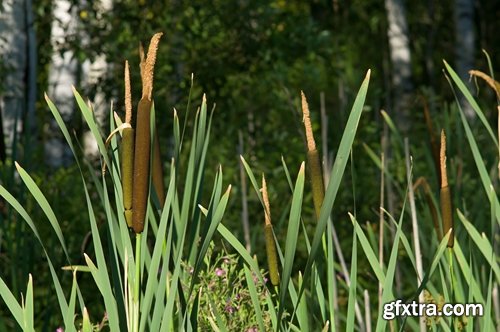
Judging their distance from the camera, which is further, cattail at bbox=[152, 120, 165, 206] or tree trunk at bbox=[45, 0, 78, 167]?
tree trunk at bbox=[45, 0, 78, 167]

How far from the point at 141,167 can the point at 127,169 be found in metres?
0.02

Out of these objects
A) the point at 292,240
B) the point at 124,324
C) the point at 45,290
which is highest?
the point at 292,240

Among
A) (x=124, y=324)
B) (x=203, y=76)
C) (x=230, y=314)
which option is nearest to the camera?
(x=124, y=324)

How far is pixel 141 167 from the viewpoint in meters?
1.62

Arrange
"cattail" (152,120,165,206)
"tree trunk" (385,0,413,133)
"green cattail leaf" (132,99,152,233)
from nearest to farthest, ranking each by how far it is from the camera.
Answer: "green cattail leaf" (132,99,152,233)
"cattail" (152,120,165,206)
"tree trunk" (385,0,413,133)

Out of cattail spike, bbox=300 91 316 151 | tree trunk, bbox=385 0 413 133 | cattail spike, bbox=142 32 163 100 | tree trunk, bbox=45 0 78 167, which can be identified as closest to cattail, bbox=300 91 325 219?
cattail spike, bbox=300 91 316 151

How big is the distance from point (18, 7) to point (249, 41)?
1.72 metres

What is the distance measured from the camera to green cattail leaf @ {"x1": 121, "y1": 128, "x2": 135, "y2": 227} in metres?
1.64

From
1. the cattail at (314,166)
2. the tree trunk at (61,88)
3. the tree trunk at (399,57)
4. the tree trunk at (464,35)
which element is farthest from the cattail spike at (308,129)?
the tree trunk at (464,35)

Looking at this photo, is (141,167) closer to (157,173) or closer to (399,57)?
(157,173)

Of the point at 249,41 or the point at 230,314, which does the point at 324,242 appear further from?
the point at 249,41

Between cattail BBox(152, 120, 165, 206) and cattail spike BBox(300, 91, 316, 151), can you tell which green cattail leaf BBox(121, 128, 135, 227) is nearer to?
cattail BBox(152, 120, 165, 206)

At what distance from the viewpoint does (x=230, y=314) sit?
229 centimetres

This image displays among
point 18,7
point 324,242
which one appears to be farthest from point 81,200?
point 324,242
